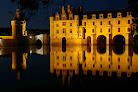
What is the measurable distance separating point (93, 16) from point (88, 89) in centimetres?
4149

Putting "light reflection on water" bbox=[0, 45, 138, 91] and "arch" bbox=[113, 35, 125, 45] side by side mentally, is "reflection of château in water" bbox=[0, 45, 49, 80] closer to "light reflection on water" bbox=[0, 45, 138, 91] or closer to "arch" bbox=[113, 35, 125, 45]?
"light reflection on water" bbox=[0, 45, 138, 91]

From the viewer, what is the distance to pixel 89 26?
46594mm

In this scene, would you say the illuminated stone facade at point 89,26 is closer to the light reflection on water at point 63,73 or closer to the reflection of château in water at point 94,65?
the reflection of château in water at point 94,65

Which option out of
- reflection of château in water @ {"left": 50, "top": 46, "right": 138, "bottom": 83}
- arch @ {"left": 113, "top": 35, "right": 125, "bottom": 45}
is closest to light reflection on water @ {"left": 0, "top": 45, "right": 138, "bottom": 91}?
reflection of château in water @ {"left": 50, "top": 46, "right": 138, "bottom": 83}

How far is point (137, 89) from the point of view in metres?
6.25

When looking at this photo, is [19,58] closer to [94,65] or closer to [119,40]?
[94,65]

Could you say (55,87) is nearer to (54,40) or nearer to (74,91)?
(74,91)

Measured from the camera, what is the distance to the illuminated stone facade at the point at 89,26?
145 ft

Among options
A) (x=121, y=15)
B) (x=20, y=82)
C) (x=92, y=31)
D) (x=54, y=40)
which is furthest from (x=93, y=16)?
(x=20, y=82)

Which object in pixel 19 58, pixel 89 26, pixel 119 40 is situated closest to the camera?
pixel 19 58

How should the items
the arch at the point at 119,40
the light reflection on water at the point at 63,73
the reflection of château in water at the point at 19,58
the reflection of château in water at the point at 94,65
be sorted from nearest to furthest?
the light reflection on water at the point at 63,73
the reflection of château in water at the point at 94,65
the reflection of château in water at the point at 19,58
the arch at the point at 119,40

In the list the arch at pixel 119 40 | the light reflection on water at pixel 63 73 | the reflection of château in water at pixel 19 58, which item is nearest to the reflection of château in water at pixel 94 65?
the light reflection on water at pixel 63 73

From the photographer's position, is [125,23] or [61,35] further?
[61,35]

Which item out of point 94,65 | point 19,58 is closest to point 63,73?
point 94,65
